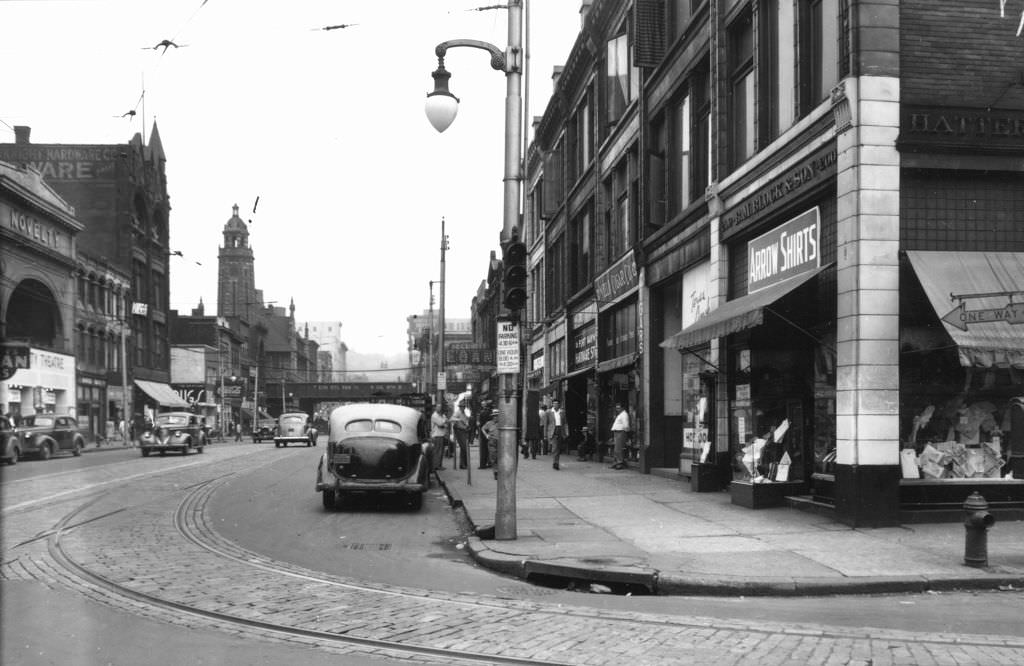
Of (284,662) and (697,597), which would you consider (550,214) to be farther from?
(284,662)

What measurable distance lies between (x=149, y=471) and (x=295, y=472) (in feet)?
12.6

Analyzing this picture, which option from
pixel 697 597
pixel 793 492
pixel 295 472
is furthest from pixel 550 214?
pixel 697 597

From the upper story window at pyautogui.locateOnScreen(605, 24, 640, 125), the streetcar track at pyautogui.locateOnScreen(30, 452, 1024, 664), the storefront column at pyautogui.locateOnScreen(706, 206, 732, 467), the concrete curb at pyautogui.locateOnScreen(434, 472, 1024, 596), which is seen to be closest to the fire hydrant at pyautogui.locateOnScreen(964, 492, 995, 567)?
the concrete curb at pyautogui.locateOnScreen(434, 472, 1024, 596)

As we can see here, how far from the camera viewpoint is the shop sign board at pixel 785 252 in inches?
558

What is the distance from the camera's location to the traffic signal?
1252cm

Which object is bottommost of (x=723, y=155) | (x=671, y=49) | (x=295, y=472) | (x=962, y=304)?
(x=295, y=472)

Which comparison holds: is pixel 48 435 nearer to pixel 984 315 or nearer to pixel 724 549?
pixel 724 549

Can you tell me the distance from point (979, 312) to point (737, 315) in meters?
3.39

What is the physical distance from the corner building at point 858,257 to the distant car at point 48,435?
955 inches

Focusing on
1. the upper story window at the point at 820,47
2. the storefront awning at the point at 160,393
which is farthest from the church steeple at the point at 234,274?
the upper story window at the point at 820,47

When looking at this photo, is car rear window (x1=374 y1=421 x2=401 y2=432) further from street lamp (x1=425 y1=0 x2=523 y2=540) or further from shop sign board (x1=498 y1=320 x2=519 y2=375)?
street lamp (x1=425 y1=0 x2=523 y2=540)

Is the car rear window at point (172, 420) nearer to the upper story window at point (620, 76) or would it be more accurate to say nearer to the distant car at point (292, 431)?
the distant car at point (292, 431)

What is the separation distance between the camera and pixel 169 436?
38219mm

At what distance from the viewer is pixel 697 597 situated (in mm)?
8922
